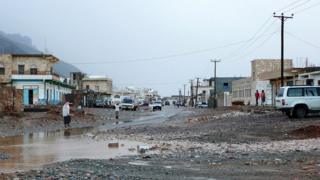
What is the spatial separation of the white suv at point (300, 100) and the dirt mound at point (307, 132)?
9618mm

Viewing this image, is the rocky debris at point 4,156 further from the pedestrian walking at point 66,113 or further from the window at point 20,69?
the window at point 20,69

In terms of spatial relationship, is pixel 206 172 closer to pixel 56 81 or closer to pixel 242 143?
pixel 242 143

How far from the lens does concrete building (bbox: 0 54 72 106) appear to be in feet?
310

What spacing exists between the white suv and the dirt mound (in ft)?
31.6

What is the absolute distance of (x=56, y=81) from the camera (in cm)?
10131

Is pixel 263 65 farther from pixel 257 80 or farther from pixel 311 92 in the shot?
pixel 311 92

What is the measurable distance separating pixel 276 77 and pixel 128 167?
59.5 m

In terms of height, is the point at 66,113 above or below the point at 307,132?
above

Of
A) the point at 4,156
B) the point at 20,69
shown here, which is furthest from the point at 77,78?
the point at 4,156

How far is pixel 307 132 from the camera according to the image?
25.2 meters

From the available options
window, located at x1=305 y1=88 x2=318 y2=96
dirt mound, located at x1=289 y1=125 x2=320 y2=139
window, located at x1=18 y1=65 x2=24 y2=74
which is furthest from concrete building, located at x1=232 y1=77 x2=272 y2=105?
dirt mound, located at x1=289 y1=125 x2=320 y2=139

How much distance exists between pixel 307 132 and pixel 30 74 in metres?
75.9

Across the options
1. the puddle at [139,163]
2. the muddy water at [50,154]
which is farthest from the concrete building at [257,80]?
the puddle at [139,163]

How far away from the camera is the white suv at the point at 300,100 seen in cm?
3544
